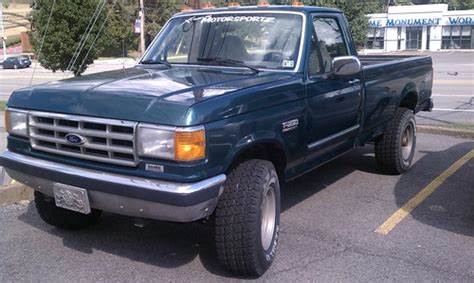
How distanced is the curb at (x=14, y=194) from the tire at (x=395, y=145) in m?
4.08

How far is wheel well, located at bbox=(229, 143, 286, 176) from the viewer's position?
390cm

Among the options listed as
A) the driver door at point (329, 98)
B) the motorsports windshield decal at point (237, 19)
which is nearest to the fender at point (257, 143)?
the driver door at point (329, 98)

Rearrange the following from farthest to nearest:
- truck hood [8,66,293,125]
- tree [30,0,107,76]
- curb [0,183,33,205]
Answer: tree [30,0,107,76], curb [0,183,33,205], truck hood [8,66,293,125]

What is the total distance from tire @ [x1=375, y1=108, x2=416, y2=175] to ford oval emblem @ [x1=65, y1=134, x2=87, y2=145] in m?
4.00

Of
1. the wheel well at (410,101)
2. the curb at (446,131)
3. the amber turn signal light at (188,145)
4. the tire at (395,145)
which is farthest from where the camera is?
the curb at (446,131)

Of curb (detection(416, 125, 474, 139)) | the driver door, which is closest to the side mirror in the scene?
the driver door

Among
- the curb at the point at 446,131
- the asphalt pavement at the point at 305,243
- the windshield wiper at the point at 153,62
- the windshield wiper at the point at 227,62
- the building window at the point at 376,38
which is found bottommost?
the building window at the point at 376,38

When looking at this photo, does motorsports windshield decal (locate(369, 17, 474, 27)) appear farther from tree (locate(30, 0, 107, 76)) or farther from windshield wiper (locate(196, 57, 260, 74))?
windshield wiper (locate(196, 57, 260, 74))

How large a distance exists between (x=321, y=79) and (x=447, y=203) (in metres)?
2.06

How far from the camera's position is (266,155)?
13.9 feet

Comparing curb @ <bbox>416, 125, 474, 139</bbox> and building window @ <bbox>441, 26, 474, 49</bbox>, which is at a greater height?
curb @ <bbox>416, 125, 474, 139</bbox>

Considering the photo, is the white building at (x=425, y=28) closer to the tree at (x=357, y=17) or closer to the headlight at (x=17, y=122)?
the tree at (x=357, y=17)

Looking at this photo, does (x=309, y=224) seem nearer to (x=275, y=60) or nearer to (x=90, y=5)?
(x=275, y=60)

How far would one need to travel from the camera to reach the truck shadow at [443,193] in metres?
5.08
